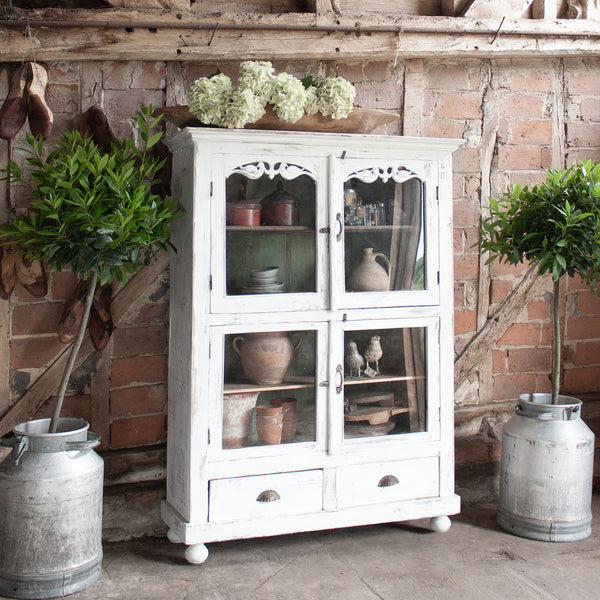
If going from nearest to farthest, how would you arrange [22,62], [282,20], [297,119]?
[297,119], [22,62], [282,20]

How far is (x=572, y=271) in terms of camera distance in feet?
9.75

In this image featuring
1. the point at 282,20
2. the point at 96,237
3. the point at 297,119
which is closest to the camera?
the point at 96,237

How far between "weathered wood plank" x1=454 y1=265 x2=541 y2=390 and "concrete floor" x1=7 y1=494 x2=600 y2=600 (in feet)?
2.67

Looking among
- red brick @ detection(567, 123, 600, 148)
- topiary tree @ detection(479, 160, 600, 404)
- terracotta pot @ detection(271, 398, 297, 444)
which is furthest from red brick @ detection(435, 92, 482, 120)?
terracotta pot @ detection(271, 398, 297, 444)

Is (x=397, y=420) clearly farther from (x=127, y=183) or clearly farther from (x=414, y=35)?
(x=414, y=35)

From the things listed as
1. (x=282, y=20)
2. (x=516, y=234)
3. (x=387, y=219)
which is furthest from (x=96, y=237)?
(x=516, y=234)

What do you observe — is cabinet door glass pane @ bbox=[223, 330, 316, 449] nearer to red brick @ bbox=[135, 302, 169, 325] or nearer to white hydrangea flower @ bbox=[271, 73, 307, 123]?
red brick @ bbox=[135, 302, 169, 325]

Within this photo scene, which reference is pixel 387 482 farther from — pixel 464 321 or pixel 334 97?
pixel 334 97

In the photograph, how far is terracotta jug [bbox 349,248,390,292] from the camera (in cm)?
282

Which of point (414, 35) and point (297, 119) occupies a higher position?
point (414, 35)

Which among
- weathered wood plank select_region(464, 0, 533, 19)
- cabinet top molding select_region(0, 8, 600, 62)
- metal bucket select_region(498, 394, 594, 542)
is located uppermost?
weathered wood plank select_region(464, 0, 533, 19)

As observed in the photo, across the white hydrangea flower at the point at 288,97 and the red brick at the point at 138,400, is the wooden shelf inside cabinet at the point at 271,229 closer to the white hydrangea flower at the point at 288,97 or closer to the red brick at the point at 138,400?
the white hydrangea flower at the point at 288,97

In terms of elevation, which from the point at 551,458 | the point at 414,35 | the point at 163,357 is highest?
the point at 414,35

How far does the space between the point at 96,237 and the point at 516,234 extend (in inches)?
69.7
